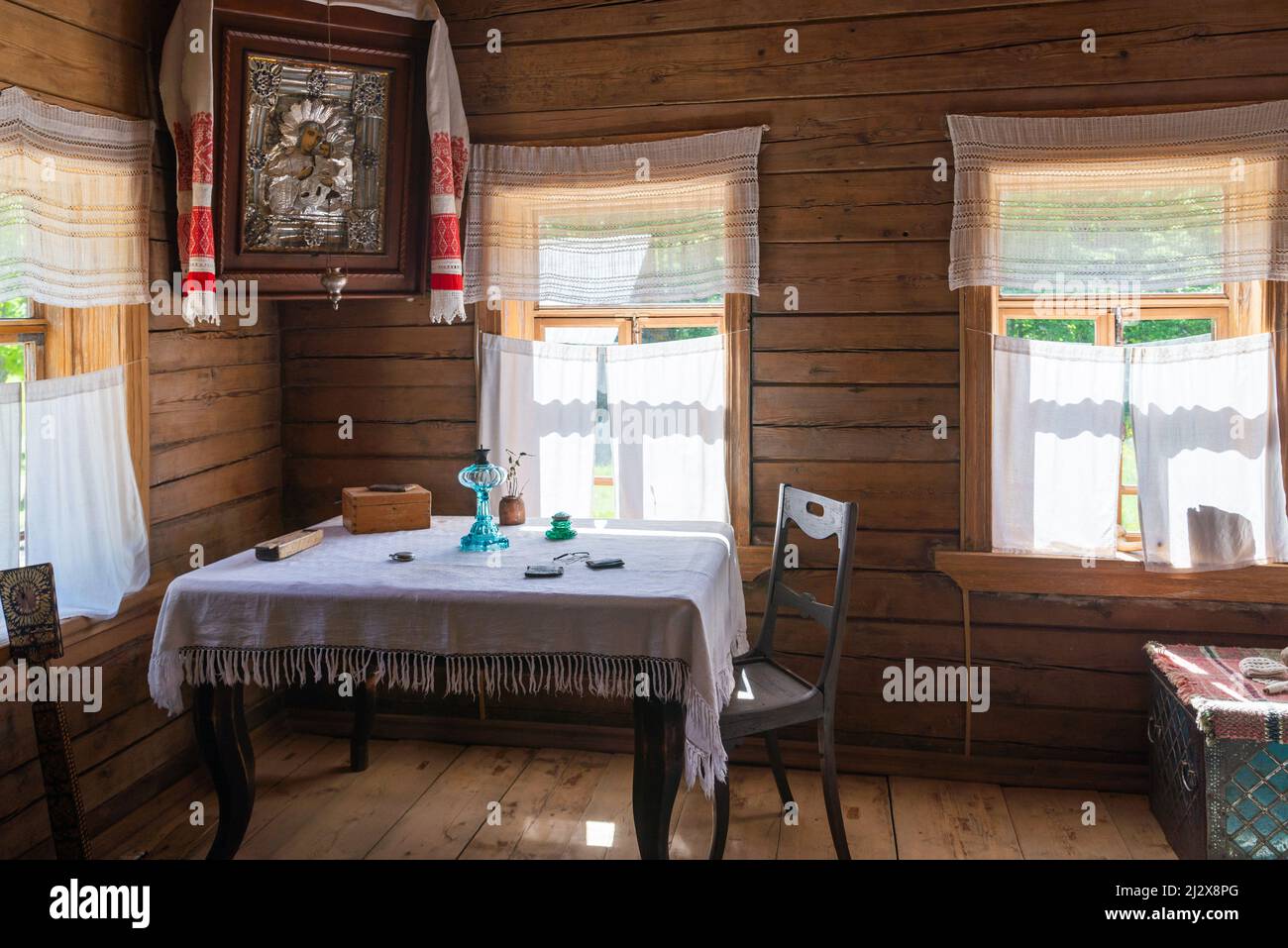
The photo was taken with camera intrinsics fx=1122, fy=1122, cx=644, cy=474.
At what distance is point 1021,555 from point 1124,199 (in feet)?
3.84

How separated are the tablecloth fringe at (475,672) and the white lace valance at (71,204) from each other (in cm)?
111

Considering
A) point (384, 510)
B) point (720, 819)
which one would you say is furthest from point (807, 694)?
point (384, 510)

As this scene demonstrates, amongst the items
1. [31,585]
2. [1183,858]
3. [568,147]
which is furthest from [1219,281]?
[31,585]

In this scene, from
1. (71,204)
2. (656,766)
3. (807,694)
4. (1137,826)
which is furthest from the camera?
(1137,826)

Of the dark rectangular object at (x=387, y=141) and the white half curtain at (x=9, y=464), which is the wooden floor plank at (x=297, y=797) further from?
the dark rectangular object at (x=387, y=141)

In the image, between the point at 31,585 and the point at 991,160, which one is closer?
the point at 31,585

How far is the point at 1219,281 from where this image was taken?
3.48 meters

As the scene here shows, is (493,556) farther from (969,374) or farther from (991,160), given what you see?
(991,160)

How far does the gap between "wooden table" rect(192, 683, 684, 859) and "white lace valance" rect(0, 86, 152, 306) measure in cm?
121

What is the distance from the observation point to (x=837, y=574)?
10.4 ft

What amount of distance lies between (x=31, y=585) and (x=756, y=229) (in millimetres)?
2386

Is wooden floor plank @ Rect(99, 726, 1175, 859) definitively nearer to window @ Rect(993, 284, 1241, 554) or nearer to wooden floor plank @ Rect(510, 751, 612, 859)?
wooden floor plank @ Rect(510, 751, 612, 859)

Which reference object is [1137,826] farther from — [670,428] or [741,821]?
[670,428]

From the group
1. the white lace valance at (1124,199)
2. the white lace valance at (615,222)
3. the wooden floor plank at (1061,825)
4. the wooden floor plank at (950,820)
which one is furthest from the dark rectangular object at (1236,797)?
the white lace valance at (615,222)
